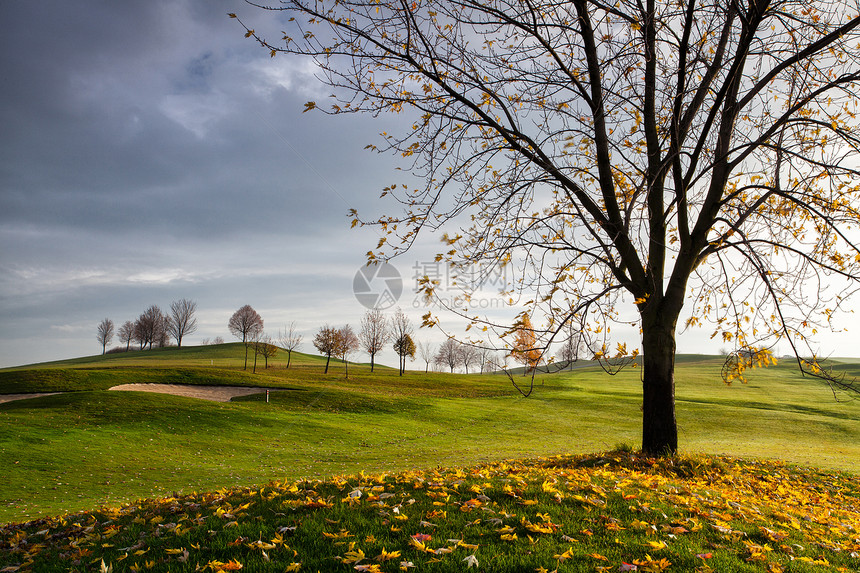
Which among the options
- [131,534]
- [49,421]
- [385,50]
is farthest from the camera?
[49,421]

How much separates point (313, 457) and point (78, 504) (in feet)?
23.7

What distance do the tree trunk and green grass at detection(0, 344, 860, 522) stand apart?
2.13m

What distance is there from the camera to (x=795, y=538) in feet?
15.6

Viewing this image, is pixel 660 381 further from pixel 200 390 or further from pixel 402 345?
pixel 402 345

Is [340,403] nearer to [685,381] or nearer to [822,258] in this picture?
[822,258]

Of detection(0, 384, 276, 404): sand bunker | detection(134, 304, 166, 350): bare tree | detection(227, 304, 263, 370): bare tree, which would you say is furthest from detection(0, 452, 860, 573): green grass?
detection(134, 304, 166, 350): bare tree

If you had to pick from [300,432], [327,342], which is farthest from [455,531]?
[327,342]

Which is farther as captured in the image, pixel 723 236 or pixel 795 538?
pixel 723 236

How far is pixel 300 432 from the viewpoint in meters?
21.0

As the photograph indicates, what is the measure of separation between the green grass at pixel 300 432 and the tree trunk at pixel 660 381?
2133 millimetres

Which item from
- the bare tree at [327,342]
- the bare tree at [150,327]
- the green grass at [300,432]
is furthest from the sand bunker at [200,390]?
the bare tree at [150,327]

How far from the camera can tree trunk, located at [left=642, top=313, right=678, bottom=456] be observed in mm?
8680

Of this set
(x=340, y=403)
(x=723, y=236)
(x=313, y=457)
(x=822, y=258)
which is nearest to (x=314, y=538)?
(x=723, y=236)

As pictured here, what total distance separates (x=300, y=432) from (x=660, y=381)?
17.0 m
